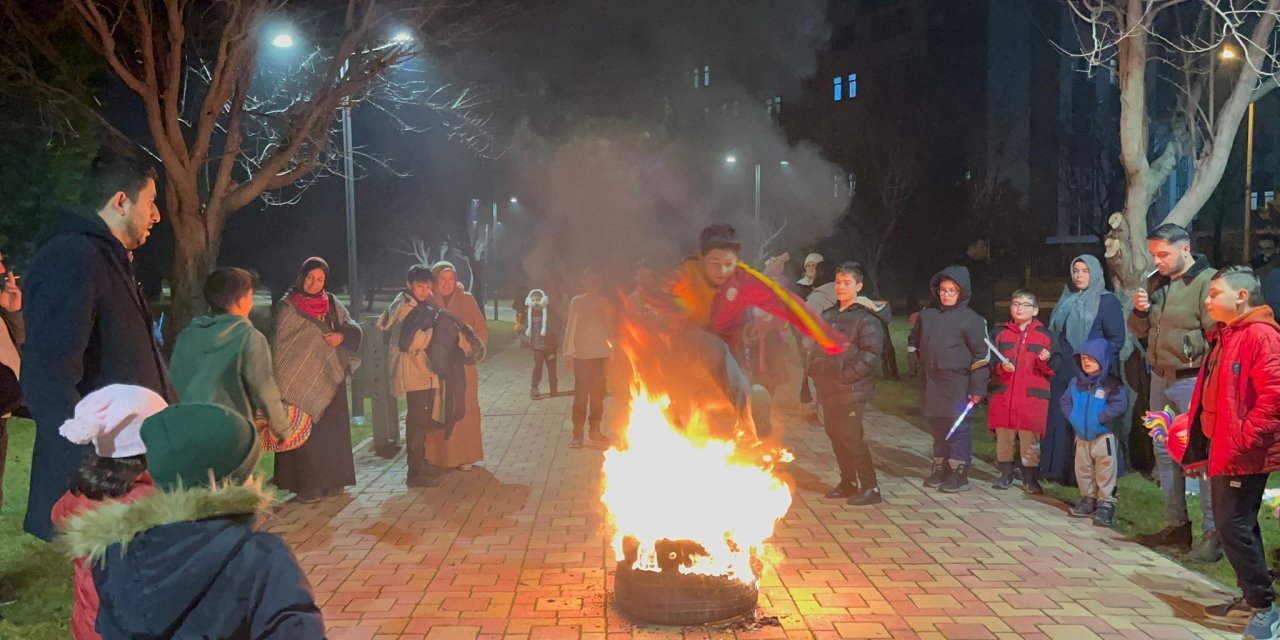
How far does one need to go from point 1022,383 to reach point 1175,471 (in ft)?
4.89

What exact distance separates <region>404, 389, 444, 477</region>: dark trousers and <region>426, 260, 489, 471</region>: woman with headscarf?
0.22m

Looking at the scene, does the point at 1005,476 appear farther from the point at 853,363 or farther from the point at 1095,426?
the point at 853,363

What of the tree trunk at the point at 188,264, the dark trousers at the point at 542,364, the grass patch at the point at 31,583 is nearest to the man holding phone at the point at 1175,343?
the grass patch at the point at 31,583

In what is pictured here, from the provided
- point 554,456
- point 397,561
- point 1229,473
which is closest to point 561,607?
point 397,561

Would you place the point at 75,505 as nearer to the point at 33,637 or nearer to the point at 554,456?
the point at 33,637

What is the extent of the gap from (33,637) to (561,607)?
274 centimetres

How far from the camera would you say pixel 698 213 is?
626 inches

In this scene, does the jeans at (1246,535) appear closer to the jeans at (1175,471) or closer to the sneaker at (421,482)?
the jeans at (1175,471)

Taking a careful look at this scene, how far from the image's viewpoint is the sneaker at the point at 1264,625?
429cm

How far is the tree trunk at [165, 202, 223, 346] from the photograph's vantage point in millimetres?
11844

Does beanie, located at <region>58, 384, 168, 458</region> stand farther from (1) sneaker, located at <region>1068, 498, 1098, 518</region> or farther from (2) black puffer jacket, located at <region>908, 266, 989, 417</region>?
(1) sneaker, located at <region>1068, 498, 1098, 518</region>

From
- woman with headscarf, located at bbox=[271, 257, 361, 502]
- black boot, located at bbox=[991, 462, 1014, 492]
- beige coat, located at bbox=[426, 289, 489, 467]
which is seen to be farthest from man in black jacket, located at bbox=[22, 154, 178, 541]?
black boot, located at bbox=[991, 462, 1014, 492]

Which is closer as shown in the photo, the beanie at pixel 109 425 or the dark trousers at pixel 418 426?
the beanie at pixel 109 425

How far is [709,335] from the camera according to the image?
461cm
